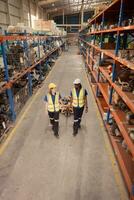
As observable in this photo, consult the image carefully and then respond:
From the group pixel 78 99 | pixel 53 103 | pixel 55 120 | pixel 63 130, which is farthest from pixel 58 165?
pixel 78 99

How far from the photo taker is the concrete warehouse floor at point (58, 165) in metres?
2.88

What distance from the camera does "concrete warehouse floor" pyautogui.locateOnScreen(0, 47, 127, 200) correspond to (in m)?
2.88

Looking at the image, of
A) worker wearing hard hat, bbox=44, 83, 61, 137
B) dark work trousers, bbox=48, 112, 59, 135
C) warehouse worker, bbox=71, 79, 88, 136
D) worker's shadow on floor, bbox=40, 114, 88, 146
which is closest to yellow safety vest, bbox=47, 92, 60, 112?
worker wearing hard hat, bbox=44, 83, 61, 137

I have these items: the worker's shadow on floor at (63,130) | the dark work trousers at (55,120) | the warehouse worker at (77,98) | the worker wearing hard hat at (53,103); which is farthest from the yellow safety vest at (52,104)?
the worker's shadow on floor at (63,130)

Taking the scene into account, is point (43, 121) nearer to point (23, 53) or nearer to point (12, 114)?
point (12, 114)

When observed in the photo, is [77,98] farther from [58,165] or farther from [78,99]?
[58,165]

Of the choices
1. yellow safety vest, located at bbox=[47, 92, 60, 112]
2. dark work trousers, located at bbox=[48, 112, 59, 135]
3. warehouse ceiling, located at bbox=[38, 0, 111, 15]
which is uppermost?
warehouse ceiling, located at bbox=[38, 0, 111, 15]

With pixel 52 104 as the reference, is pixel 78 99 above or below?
above

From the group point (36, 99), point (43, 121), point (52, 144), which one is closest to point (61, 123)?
point (43, 121)

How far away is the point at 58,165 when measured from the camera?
3428mm

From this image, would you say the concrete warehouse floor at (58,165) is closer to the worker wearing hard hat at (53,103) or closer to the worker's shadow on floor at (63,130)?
the worker's shadow on floor at (63,130)

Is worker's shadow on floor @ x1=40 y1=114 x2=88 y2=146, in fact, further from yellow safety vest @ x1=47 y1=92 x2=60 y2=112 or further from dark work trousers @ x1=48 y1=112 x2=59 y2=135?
yellow safety vest @ x1=47 y1=92 x2=60 y2=112

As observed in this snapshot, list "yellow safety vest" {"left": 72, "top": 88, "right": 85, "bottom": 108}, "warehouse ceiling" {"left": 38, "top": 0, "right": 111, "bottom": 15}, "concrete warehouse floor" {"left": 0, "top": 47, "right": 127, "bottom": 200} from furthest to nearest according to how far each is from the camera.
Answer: "warehouse ceiling" {"left": 38, "top": 0, "right": 111, "bottom": 15} → "yellow safety vest" {"left": 72, "top": 88, "right": 85, "bottom": 108} → "concrete warehouse floor" {"left": 0, "top": 47, "right": 127, "bottom": 200}

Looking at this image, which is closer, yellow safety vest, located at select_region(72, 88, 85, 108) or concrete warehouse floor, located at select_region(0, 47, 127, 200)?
concrete warehouse floor, located at select_region(0, 47, 127, 200)
